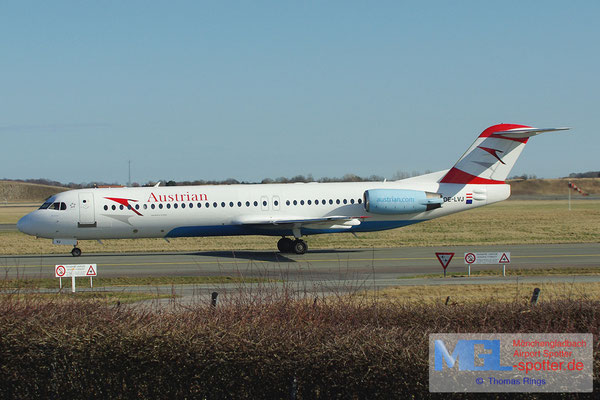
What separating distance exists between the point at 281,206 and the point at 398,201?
6.19m

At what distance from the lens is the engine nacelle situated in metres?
33.4

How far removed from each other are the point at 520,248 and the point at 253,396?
29951 millimetres

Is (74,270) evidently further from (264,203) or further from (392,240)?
(392,240)

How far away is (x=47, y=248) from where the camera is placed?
132ft

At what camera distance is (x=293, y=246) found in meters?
34.2

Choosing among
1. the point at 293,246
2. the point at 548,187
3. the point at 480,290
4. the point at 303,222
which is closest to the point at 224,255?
the point at 293,246

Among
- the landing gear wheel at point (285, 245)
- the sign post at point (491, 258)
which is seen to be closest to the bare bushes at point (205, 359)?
the sign post at point (491, 258)

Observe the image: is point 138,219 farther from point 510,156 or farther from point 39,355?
point 39,355

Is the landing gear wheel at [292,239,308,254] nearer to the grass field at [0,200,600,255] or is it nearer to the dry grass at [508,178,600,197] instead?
the grass field at [0,200,600,255]

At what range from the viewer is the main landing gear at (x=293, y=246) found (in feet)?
111

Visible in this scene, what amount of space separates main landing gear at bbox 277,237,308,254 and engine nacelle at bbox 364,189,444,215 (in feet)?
12.8

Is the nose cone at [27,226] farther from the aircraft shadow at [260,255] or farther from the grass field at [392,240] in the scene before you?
the aircraft shadow at [260,255]

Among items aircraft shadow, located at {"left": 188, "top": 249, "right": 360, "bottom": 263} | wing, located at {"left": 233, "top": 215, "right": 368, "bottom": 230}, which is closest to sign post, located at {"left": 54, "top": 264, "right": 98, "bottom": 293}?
aircraft shadow, located at {"left": 188, "top": 249, "right": 360, "bottom": 263}

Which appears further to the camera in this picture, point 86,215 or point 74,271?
point 86,215
